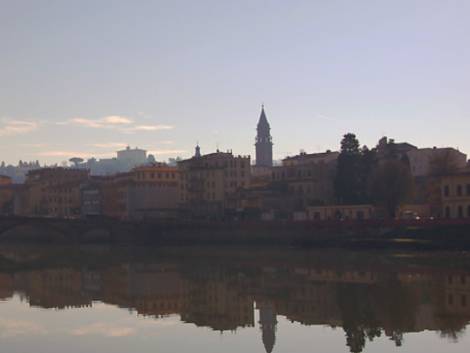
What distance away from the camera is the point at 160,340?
116 feet

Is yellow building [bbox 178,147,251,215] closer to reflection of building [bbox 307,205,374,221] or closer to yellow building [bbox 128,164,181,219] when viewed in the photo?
yellow building [bbox 128,164,181,219]

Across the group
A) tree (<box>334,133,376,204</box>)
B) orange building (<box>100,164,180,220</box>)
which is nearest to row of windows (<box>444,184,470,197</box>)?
tree (<box>334,133,376,204</box>)

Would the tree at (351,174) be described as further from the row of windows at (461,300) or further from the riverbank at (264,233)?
the row of windows at (461,300)

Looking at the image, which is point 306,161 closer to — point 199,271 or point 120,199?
point 120,199

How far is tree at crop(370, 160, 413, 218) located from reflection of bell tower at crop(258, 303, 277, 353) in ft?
188

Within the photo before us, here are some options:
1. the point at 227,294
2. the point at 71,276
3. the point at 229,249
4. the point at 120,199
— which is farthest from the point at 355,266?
the point at 120,199

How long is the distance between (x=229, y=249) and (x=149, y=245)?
1999cm

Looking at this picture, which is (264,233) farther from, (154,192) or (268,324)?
(268,324)

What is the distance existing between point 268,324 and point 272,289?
14.0 m

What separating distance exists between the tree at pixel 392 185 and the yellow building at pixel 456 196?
5.25 m

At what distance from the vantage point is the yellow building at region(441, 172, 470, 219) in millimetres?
94938

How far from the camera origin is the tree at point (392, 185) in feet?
328

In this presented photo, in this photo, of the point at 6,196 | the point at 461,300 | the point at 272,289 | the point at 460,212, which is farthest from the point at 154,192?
the point at 461,300

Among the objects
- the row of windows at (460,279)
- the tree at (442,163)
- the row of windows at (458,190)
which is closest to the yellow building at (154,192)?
the tree at (442,163)
